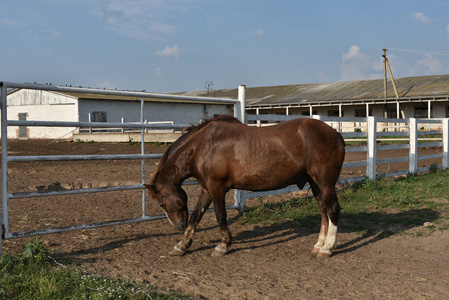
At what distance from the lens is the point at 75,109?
91.0 ft

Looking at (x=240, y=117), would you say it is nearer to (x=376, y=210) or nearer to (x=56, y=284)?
(x=376, y=210)

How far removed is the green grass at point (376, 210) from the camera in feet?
20.4

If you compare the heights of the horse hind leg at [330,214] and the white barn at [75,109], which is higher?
the white barn at [75,109]

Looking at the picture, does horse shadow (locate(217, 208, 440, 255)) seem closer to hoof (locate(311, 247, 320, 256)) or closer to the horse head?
hoof (locate(311, 247, 320, 256))

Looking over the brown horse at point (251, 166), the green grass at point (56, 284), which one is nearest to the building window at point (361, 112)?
the brown horse at point (251, 166)

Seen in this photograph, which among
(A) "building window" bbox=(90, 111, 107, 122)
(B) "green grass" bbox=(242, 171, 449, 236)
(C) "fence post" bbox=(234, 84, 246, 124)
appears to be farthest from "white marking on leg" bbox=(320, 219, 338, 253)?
(A) "building window" bbox=(90, 111, 107, 122)

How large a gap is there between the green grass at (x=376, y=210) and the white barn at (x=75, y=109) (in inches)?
815

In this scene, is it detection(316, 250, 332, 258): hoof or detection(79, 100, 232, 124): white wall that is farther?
detection(79, 100, 232, 124): white wall

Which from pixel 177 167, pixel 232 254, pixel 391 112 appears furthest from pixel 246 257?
pixel 391 112

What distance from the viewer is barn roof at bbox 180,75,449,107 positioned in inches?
1218

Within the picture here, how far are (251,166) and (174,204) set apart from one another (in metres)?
0.96

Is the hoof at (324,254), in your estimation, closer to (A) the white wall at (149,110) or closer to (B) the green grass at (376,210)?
(B) the green grass at (376,210)

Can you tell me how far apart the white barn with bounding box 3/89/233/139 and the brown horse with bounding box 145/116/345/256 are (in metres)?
22.6

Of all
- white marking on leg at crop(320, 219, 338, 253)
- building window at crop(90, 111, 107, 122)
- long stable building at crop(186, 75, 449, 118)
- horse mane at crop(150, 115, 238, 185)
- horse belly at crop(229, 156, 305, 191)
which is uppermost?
long stable building at crop(186, 75, 449, 118)
